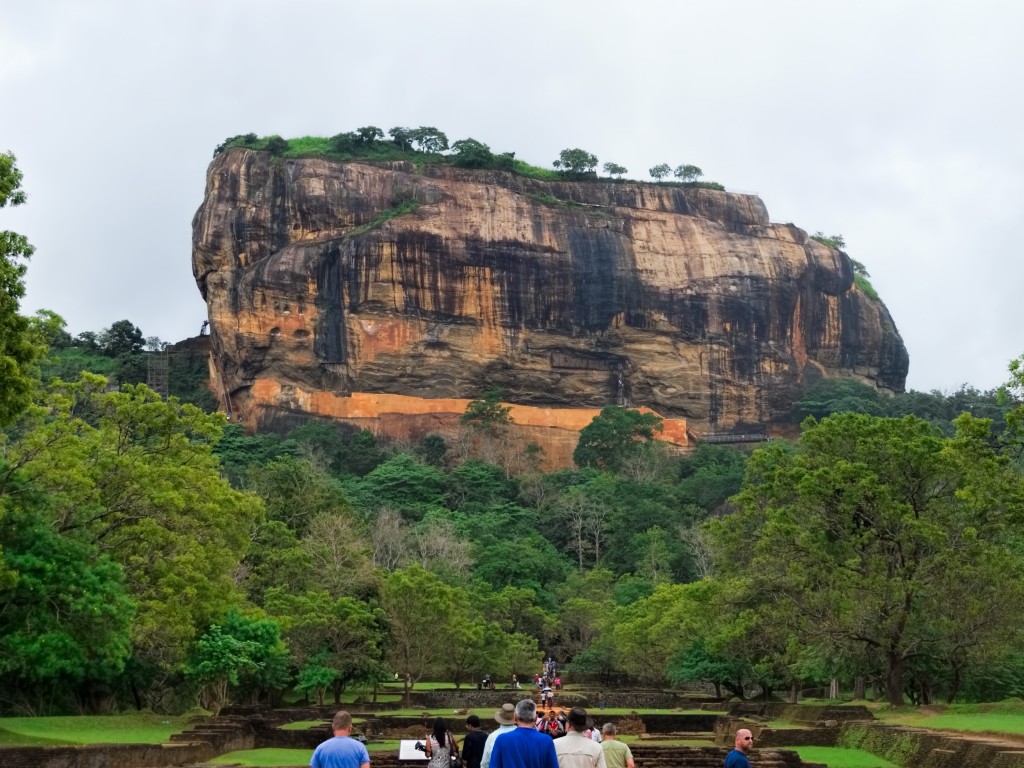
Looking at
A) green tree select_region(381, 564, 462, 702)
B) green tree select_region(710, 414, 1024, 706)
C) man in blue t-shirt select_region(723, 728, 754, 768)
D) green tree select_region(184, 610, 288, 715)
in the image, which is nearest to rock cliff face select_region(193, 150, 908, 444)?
green tree select_region(381, 564, 462, 702)

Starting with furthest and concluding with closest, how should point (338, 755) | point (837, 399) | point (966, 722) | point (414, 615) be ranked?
point (837, 399), point (414, 615), point (966, 722), point (338, 755)

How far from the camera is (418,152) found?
98125 millimetres

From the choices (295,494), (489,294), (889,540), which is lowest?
(889,540)

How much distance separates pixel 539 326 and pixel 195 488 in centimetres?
6169

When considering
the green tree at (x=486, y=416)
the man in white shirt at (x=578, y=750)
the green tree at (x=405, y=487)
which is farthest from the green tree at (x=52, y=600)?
the green tree at (x=486, y=416)

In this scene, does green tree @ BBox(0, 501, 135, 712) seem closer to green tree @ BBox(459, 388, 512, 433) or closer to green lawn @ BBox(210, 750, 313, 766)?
green lawn @ BBox(210, 750, 313, 766)

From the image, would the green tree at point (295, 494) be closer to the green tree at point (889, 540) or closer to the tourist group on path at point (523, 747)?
the green tree at point (889, 540)

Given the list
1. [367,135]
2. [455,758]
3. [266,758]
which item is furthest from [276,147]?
→ [455,758]

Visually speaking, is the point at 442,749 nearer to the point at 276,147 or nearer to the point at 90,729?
the point at 90,729

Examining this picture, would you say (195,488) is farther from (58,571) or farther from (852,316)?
(852,316)

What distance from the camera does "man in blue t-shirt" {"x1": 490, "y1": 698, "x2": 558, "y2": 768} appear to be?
30.1 feet

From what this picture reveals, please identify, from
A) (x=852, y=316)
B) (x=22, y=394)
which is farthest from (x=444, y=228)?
(x=22, y=394)

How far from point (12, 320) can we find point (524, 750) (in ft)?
45.4

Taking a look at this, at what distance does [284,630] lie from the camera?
37.5 m
